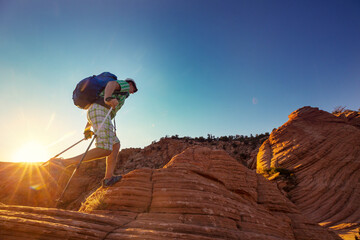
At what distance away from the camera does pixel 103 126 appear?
A: 3.87 meters

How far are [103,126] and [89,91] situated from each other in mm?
792

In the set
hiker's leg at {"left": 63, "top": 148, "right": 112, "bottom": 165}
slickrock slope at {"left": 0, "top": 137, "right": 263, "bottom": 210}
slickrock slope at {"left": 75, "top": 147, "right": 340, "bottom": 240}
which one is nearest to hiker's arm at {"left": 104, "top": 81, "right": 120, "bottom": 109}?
hiker's leg at {"left": 63, "top": 148, "right": 112, "bottom": 165}

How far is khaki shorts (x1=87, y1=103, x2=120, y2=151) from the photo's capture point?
377 cm

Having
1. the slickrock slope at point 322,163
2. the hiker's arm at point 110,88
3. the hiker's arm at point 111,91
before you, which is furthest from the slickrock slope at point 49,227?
the slickrock slope at point 322,163

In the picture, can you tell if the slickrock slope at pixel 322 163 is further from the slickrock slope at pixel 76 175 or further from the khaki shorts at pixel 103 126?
the khaki shorts at pixel 103 126

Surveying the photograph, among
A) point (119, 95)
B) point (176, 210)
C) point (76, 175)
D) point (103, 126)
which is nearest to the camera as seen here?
point (103, 126)

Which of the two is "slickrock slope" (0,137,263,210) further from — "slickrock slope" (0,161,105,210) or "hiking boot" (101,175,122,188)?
"hiking boot" (101,175,122,188)

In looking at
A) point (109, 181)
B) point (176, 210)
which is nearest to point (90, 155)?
point (109, 181)

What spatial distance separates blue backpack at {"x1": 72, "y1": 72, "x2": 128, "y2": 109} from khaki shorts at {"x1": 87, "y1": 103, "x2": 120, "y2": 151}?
13 cm

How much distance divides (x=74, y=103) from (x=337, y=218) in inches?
682

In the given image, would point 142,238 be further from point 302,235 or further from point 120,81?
point 302,235

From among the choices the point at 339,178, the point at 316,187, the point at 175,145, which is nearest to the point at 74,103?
the point at 316,187

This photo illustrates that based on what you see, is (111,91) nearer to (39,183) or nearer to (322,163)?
(39,183)

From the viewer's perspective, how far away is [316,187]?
1539cm
